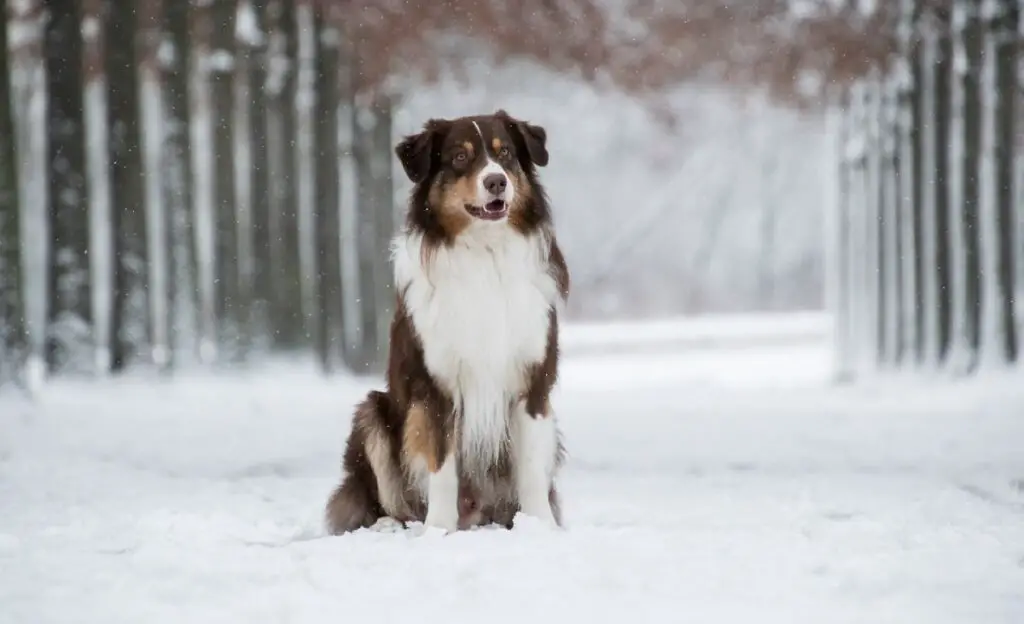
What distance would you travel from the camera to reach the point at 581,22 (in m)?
14.5

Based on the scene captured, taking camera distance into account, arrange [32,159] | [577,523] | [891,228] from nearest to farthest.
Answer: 1. [577,523]
2. [891,228]
3. [32,159]

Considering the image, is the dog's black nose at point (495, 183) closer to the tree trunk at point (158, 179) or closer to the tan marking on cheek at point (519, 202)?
the tan marking on cheek at point (519, 202)

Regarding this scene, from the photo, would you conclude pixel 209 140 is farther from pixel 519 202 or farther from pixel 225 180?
pixel 519 202

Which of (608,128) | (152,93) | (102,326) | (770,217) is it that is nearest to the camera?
(152,93)

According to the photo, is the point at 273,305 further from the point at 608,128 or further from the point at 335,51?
the point at 608,128

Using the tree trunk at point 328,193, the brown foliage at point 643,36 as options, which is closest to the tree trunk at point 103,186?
the tree trunk at point 328,193

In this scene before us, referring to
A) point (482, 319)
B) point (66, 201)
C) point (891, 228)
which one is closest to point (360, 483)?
point (482, 319)

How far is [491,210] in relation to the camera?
5.11 meters

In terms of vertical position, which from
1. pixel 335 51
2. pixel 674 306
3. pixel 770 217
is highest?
pixel 335 51

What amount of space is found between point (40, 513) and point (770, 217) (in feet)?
88.7

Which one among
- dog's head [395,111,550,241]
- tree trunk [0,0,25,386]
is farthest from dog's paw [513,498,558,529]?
tree trunk [0,0,25,386]

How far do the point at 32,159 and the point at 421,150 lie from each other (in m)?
14.3

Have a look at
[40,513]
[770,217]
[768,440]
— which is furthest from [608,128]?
[40,513]

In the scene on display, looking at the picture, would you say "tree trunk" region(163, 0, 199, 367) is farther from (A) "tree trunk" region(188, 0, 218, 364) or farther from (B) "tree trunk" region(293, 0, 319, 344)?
(B) "tree trunk" region(293, 0, 319, 344)
